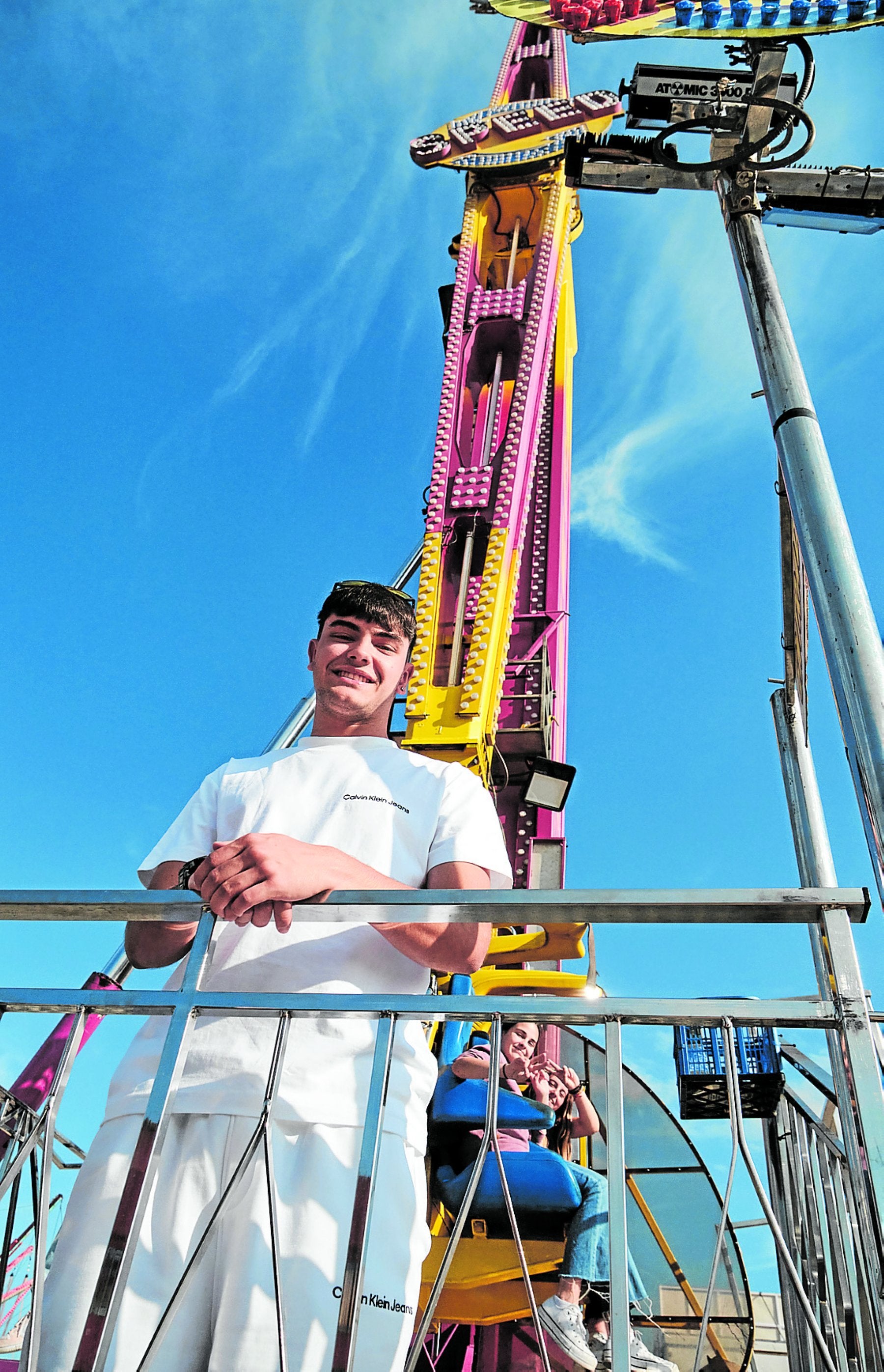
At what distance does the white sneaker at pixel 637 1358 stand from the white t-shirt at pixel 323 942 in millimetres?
2953

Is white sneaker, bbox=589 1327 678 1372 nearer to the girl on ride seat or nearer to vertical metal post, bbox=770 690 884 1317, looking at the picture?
the girl on ride seat

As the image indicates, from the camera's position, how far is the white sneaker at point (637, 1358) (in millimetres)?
4074

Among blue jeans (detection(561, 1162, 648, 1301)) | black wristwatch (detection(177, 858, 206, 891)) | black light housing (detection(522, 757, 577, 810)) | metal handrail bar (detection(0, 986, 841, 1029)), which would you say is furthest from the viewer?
black light housing (detection(522, 757, 577, 810))

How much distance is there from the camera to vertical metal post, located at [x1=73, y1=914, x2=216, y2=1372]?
1631mm

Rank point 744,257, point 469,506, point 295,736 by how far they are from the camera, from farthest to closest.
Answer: point 295,736
point 469,506
point 744,257

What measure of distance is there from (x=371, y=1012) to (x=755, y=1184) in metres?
0.79

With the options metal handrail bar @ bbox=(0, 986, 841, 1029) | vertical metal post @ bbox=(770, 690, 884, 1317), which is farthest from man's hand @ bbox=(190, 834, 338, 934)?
vertical metal post @ bbox=(770, 690, 884, 1317)

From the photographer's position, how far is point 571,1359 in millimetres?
4176

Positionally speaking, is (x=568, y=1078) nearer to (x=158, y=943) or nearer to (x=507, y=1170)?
(x=507, y=1170)

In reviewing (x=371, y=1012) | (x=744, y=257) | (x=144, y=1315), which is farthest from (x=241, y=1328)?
(x=744, y=257)

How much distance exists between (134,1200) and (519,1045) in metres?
4.31

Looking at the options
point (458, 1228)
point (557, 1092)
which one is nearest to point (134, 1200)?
point (458, 1228)

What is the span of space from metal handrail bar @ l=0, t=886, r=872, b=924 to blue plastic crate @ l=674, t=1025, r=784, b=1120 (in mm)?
3148

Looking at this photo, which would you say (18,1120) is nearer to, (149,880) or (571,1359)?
(149,880)
